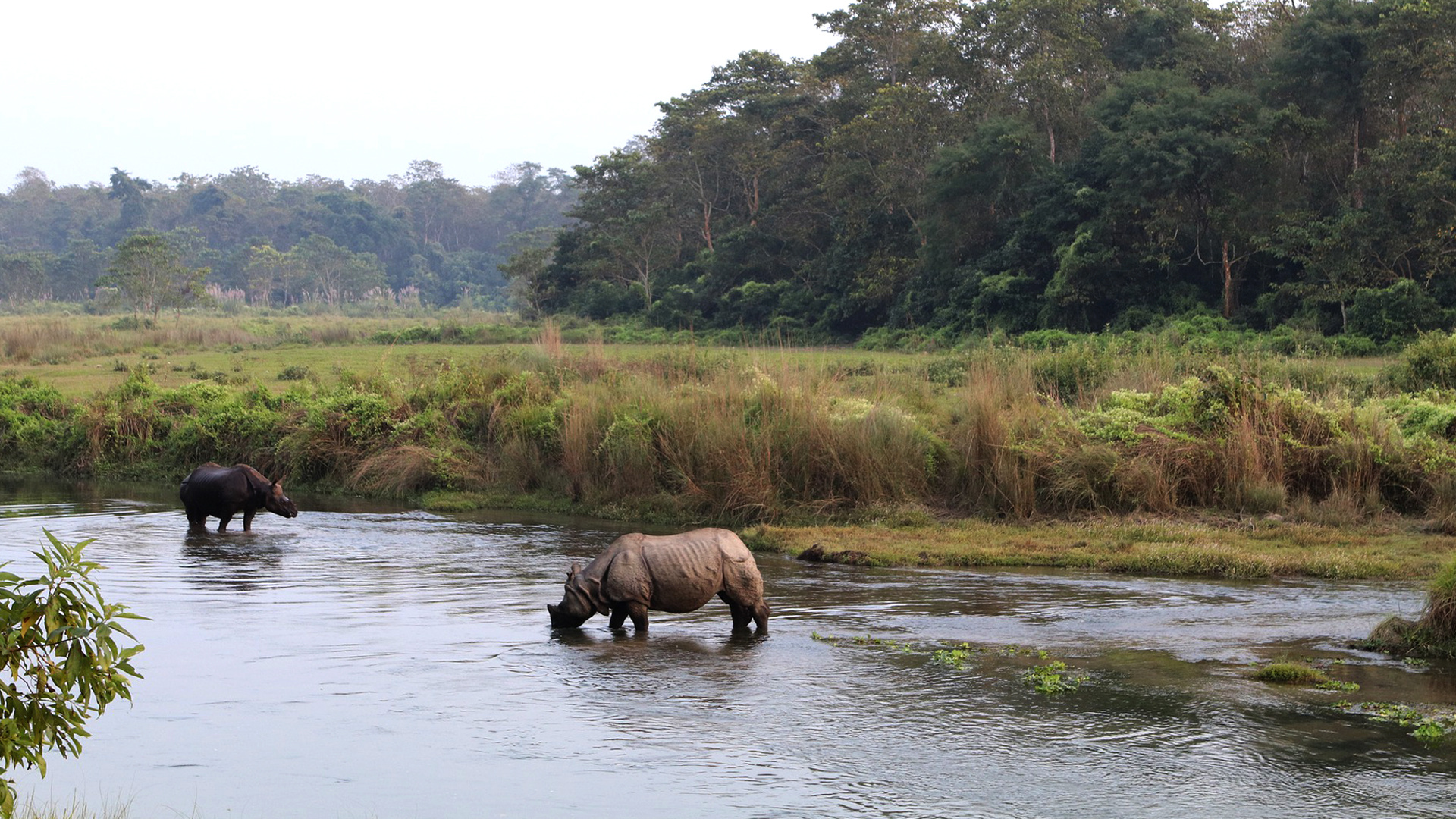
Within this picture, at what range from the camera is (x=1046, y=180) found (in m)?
40.7

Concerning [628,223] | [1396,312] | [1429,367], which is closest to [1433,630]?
[1429,367]

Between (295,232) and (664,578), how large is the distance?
9851cm

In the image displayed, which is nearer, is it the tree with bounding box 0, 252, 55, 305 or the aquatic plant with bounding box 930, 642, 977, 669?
the aquatic plant with bounding box 930, 642, 977, 669

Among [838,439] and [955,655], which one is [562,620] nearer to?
[955,655]

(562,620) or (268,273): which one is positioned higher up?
(268,273)

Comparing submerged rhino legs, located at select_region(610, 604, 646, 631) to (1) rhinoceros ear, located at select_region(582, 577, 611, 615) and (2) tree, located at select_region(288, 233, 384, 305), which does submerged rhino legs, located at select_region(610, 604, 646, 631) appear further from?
(2) tree, located at select_region(288, 233, 384, 305)

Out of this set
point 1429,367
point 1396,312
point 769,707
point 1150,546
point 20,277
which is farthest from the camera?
point 20,277

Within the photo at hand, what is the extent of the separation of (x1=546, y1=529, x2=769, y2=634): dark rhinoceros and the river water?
0.85 feet

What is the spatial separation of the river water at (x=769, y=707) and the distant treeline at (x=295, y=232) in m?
71.0

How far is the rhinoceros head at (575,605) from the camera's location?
1014 cm

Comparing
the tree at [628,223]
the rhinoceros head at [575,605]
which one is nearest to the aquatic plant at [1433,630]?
the rhinoceros head at [575,605]

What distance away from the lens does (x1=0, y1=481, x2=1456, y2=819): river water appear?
22.2 ft

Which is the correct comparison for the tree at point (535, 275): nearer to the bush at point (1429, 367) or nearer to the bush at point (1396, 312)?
the bush at point (1396, 312)

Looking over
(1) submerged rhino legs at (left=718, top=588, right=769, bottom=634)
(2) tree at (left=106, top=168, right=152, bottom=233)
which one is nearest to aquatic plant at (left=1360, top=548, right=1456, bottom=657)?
(1) submerged rhino legs at (left=718, top=588, right=769, bottom=634)
